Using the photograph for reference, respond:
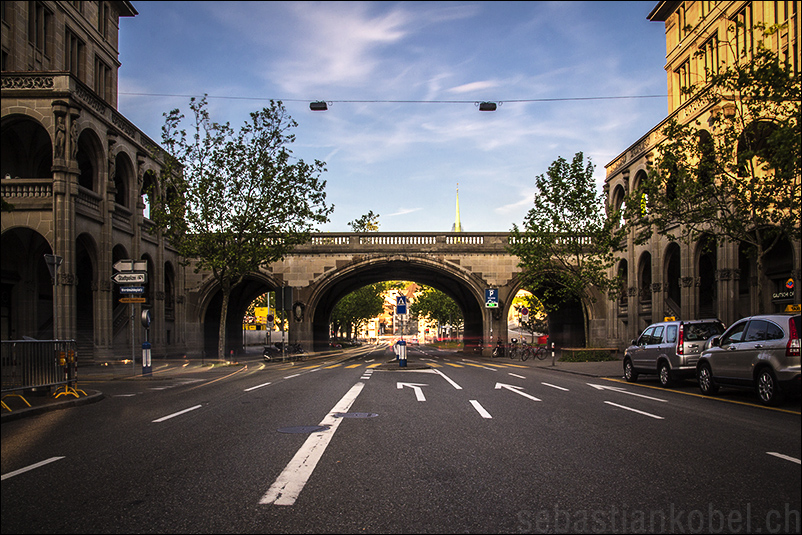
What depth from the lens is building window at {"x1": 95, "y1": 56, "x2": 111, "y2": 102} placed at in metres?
34.7

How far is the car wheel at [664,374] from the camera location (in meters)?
15.7

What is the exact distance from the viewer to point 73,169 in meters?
26.0

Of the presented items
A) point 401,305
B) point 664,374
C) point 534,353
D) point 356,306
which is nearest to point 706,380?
point 664,374

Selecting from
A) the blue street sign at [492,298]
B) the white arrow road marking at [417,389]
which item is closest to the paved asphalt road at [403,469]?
the white arrow road marking at [417,389]

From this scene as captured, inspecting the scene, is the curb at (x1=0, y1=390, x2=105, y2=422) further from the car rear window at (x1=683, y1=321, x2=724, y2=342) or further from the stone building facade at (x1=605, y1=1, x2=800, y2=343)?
the stone building facade at (x1=605, y1=1, x2=800, y2=343)

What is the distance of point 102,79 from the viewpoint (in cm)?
3534

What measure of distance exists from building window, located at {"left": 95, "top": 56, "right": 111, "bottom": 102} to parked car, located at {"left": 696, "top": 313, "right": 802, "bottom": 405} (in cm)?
3321

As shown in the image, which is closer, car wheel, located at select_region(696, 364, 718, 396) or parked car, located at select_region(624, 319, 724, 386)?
car wheel, located at select_region(696, 364, 718, 396)

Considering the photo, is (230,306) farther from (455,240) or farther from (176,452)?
(176,452)

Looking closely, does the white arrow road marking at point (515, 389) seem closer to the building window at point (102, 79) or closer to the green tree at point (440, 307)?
the building window at point (102, 79)

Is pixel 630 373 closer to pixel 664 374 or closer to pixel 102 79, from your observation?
pixel 664 374

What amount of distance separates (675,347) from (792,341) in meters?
5.75

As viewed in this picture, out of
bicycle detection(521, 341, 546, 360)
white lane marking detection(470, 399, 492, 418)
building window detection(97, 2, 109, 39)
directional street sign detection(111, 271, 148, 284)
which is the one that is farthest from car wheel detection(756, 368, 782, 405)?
building window detection(97, 2, 109, 39)

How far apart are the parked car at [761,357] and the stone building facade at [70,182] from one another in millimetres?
19546
